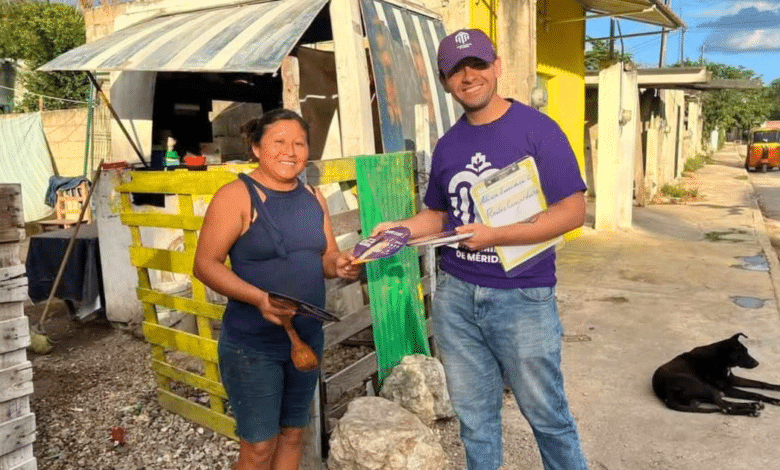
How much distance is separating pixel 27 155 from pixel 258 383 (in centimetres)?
1406

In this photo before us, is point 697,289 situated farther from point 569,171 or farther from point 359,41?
point 569,171

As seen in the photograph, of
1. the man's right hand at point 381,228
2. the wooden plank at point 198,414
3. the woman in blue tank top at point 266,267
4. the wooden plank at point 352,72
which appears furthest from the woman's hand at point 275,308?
the wooden plank at point 352,72

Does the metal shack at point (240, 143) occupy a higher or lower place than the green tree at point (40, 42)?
lower

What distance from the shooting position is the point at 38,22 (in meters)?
20.6

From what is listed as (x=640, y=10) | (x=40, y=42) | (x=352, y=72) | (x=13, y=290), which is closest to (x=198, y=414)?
(x=13, y=290)

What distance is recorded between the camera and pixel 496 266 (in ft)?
7.45

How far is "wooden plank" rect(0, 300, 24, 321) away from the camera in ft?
7.82

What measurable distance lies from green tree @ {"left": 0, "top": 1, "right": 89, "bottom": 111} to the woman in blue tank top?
20.0 metres

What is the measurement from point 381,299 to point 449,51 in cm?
190

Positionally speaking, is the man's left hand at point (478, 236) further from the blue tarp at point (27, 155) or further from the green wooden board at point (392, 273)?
the blue tarp at point (27, 155)

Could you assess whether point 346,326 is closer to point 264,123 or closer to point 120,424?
point 264,123

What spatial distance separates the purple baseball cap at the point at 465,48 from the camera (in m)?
2.20

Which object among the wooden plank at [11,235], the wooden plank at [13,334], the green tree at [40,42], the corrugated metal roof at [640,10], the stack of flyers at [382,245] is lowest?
the wooden plank at [13,334]

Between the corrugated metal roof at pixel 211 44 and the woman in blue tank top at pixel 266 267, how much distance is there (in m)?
2.13
